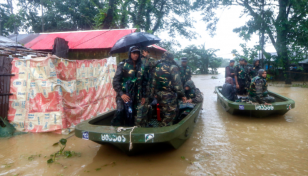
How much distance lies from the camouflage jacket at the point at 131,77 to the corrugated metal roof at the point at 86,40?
18.5 feet

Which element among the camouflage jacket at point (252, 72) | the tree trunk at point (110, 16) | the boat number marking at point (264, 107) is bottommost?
the boat number marking at point (264, 107)

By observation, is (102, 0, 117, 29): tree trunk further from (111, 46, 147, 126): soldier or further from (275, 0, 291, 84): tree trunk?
(275, 0, 291, 84): tree trunk

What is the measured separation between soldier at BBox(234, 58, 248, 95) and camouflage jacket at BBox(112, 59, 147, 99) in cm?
505

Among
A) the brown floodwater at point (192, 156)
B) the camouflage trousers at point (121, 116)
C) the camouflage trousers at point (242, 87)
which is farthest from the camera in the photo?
the camouflage trousers at point (242, 87)

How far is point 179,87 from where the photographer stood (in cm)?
389

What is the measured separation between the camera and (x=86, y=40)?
1034cm

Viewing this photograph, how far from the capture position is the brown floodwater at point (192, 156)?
3138 mm

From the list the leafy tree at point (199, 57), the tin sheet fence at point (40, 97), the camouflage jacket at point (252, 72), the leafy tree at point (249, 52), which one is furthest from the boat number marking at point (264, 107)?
the leafy tree at point (199, 57)

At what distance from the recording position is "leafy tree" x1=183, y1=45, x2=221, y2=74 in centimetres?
3434

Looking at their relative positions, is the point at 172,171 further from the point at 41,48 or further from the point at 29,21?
the point at 29,21

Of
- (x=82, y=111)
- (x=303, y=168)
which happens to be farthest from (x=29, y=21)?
(x=303, y=168)

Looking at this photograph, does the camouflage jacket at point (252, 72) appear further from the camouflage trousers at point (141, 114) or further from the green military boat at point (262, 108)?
the camouflage trousers at point (141, 114)

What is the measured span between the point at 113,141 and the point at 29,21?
69.3 ft

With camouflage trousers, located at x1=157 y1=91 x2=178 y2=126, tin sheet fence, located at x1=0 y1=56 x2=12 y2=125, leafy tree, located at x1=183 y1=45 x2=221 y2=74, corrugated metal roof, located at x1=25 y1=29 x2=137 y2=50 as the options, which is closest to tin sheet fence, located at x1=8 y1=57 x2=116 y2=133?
tin sheet fence, located at x1=0 y1=56 x2=12 y2=125
